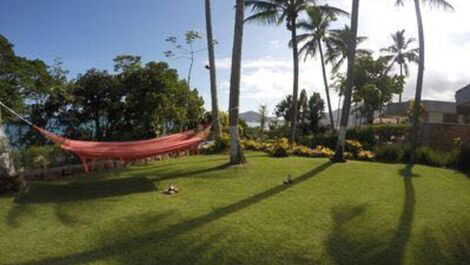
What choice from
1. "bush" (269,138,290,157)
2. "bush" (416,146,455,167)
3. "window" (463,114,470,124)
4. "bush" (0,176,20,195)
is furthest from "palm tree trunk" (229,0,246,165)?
"window" (463,114,470,124)

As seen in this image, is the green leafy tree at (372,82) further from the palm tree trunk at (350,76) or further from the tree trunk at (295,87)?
the palm tree trunk at (350,76)

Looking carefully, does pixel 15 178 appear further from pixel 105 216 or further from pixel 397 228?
pixel 397 228

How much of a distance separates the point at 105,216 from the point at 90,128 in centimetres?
974

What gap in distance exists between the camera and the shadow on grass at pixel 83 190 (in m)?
5.89

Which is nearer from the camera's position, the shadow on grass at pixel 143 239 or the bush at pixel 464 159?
the shadow on grass at pixel 143 239

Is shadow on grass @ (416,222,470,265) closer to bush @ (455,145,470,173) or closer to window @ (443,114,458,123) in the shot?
bush @ (455,145,470,173)

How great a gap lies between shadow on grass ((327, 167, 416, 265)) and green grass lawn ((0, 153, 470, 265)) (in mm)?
12

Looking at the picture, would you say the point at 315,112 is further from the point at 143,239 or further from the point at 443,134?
the point at 143,239

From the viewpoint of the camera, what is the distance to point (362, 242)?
446 centimetres

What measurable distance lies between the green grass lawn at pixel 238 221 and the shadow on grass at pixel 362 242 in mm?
12

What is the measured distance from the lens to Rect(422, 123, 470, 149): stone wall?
1198 centimetres

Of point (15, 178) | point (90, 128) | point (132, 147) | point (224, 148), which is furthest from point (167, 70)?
point (15, 178)

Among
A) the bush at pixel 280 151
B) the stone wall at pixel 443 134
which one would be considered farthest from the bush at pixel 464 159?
the bush at pixel 280 151

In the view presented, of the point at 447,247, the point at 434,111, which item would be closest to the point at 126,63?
the point at 447,247
